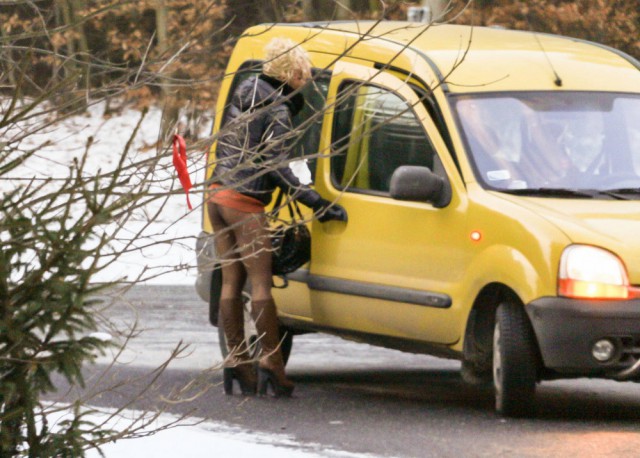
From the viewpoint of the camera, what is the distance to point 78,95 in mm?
5250

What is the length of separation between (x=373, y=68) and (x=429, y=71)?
1.51ft

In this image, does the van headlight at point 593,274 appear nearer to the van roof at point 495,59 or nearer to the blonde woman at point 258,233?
the van roof at point 495,59

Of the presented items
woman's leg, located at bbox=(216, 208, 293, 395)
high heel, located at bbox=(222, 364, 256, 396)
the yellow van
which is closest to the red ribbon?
the yellow van

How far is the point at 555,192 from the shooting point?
8.67 metres

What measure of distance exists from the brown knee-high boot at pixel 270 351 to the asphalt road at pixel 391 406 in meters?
0.10

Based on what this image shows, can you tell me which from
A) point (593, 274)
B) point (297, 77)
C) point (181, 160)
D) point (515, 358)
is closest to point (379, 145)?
point (297, 77)

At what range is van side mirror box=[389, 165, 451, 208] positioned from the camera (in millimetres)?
8664

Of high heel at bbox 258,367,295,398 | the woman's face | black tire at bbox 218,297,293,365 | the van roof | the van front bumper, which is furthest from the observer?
black tire at bbox 218,297,293,365

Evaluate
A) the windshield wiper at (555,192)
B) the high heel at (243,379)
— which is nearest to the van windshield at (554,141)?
the windshield wiper at (555,192)

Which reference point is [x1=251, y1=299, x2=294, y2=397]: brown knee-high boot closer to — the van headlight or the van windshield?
the van windshield

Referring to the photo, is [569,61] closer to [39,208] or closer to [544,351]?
[544,351]

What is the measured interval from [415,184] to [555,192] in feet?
2.28

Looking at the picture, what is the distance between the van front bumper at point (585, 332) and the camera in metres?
7.97

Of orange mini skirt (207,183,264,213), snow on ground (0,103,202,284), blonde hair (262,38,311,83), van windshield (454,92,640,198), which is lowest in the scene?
snow on ground (0,103,202,284)
